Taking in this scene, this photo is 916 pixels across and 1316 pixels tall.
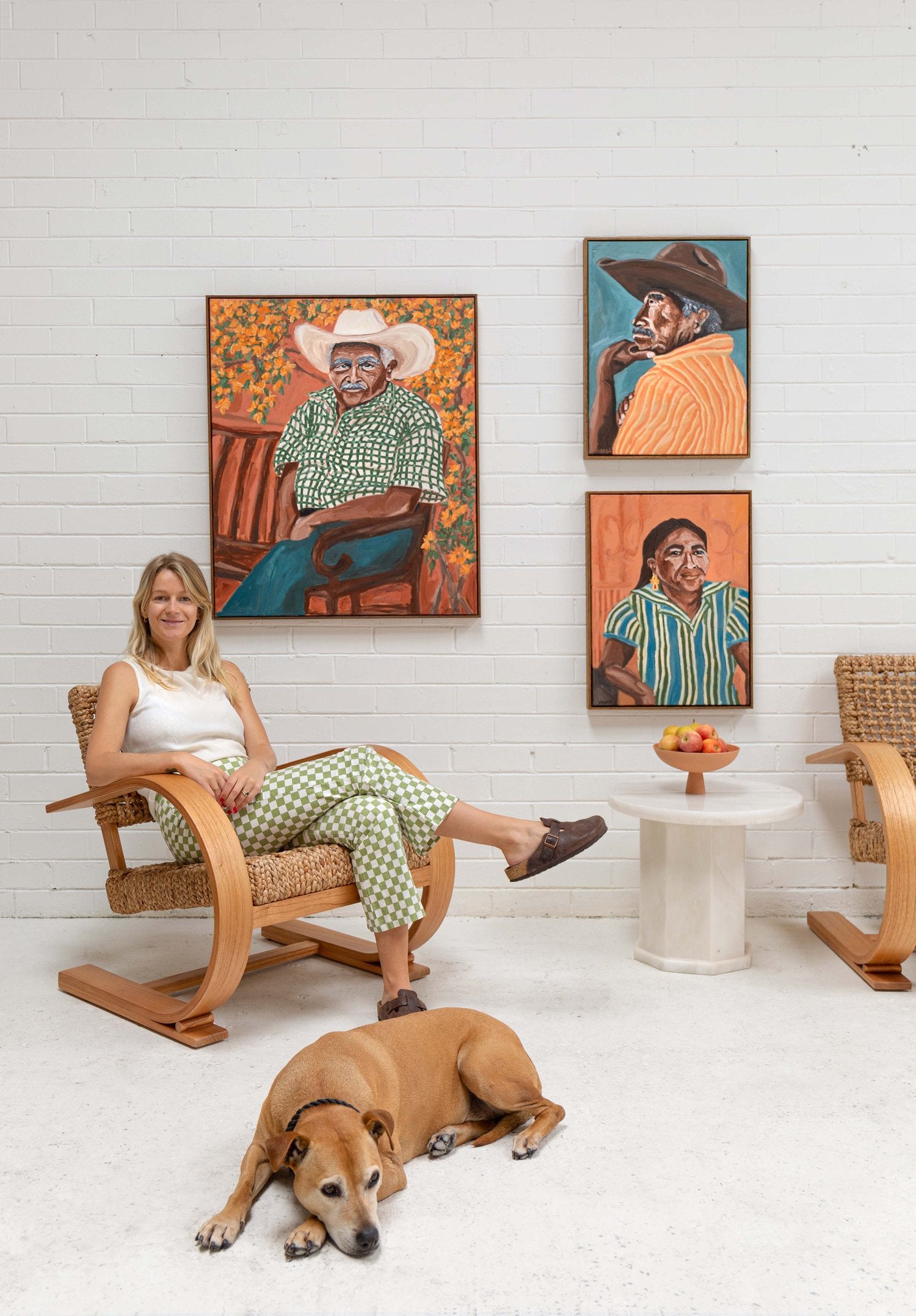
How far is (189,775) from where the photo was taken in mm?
2621

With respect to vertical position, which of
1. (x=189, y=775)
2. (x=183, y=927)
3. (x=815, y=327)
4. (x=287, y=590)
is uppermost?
(x=815, y=327)

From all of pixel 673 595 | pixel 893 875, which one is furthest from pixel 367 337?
Answer: pixel 893 875

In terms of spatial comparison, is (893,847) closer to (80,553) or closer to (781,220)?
(781,220)

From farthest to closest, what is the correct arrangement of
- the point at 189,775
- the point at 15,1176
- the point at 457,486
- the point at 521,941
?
1. the point at 457,486
2. the point at 521,941
3. the point at 189,775
4. the point at 15,1176

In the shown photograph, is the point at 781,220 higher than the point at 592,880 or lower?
higher

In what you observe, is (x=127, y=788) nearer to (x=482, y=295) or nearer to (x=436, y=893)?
(x=436, y=893)

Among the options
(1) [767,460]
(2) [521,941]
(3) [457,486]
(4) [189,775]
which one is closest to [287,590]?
(3) [457,486]

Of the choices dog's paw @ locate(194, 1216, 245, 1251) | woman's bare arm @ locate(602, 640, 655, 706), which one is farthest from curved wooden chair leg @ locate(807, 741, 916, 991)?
dog's paw @ locate(194, 1216, 245, 1251)

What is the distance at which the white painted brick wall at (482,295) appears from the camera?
342cm

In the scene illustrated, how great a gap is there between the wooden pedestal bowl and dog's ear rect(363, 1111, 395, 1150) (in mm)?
1494

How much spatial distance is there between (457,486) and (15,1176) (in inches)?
90.5

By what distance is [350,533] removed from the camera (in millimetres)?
3428

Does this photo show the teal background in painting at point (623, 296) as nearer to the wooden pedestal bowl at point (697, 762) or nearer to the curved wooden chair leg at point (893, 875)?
the wooden pedestal bowl at point (697, 762)

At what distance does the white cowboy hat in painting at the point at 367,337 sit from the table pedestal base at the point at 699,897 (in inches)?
66.5
